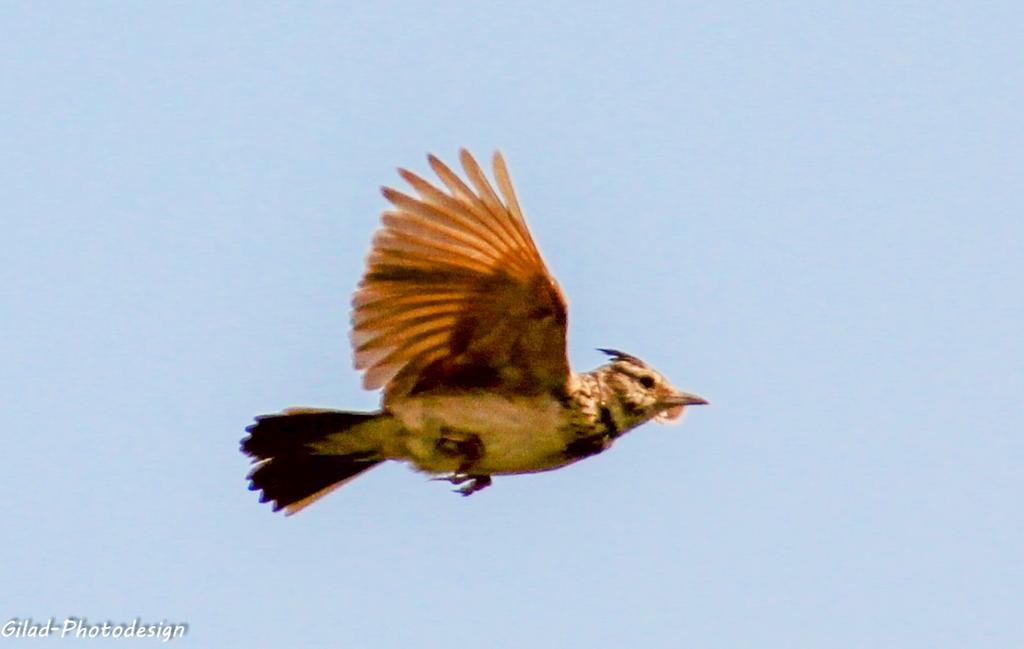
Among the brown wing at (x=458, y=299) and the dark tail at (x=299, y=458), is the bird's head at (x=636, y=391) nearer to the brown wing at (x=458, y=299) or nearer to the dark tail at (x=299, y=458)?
the brown wing at (x=458, y=299)

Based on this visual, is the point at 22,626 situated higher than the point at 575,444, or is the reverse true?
the point at 575,444

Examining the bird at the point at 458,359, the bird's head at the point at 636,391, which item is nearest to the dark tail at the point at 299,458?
the bird at the point at 458,359

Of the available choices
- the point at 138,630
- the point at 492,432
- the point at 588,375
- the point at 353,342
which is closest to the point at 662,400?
the point at 588,375

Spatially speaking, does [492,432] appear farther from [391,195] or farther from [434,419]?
[391,195]

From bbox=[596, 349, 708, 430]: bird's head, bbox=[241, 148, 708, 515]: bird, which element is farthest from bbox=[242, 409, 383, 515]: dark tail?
bbox=[596, 349, 708, 430]: bird's head

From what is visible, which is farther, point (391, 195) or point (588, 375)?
point (588, 375)

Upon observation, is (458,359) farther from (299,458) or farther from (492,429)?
(299,458)

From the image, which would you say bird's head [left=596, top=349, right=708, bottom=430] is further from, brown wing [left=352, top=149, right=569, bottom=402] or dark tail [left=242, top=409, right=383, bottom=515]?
dark tail [left=242, top=409, right=383, bottom=515]
